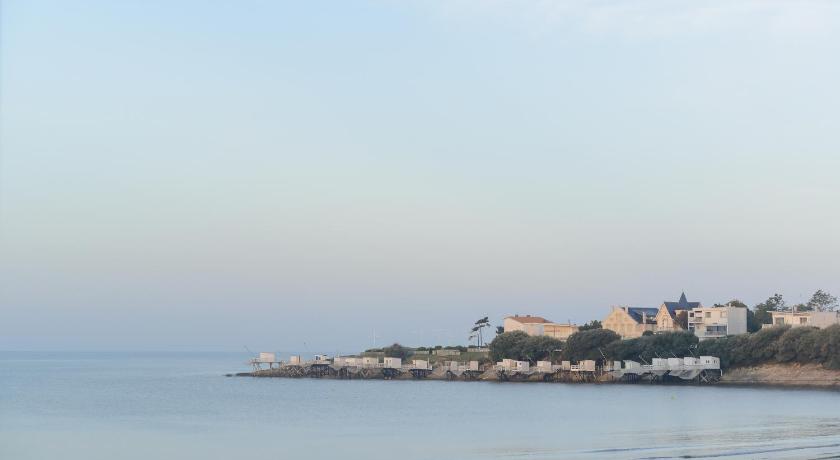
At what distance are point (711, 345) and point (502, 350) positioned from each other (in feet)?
80.0

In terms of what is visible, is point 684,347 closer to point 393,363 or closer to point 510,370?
point 510,370

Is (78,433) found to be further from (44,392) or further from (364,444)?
(44,392)

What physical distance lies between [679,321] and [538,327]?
18252 mm

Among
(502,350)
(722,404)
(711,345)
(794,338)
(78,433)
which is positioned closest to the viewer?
(78,433)

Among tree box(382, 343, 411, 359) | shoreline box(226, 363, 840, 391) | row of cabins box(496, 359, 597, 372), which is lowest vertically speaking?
shoreline box(226, 363, 840, 391)

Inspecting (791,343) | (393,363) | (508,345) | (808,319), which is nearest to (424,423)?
(791,343)

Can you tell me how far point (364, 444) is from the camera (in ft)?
167

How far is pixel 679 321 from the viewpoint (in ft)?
411

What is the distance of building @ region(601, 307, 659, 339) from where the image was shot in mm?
126375

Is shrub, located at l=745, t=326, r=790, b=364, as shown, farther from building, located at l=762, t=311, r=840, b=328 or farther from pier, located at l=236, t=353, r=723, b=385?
building, located at l=762, t=311, r=840, b=328

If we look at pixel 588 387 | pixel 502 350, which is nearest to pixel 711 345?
pixel 588 387

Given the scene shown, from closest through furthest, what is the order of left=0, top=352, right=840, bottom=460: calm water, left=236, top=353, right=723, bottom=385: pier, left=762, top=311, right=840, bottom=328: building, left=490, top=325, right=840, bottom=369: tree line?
left=0, top=352, right=840, bottom=460: calm water
left=490, top=325, right=840, bottom=369: tree line
left=236, top=353, right=723, bottom=385: pier
left=762, top=311, right=840, bottom=328: building

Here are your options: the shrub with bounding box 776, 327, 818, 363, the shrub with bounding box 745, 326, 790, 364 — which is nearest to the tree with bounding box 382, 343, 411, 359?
the shrub with bounding box 745, 326, 790, 364

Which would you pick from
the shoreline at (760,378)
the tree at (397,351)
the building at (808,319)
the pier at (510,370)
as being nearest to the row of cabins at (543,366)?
the pier at (510,370)
